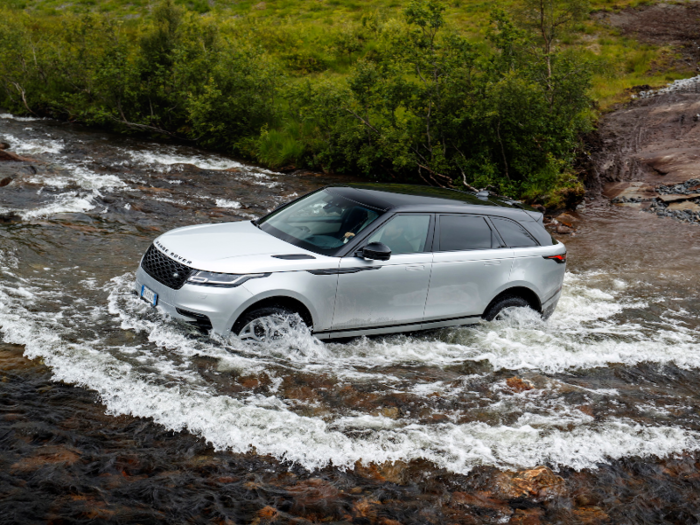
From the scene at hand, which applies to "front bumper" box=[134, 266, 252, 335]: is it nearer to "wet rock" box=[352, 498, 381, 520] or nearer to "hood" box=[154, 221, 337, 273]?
"hood" box=[154, 221, 337, 273]

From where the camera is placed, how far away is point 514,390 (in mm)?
6090

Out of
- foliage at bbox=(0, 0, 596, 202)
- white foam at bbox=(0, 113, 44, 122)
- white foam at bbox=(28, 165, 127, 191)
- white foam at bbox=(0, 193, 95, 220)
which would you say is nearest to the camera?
white foam at bbox=(0, 193, 95, 220)

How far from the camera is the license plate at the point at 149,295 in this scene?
6.20 metres

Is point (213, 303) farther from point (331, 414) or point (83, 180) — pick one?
point (83, 180)

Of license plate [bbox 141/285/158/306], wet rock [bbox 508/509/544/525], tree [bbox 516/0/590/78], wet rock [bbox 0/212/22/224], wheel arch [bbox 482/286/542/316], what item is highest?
tree [bbox 516/0/590/78]

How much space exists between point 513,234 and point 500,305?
86 centimetres

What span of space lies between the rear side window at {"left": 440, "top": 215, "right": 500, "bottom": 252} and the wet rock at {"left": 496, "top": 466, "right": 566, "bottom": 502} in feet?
9.34

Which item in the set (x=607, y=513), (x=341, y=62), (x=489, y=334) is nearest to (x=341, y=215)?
(x=489, y=334)

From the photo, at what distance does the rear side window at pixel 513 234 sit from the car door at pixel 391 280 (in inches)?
38.8

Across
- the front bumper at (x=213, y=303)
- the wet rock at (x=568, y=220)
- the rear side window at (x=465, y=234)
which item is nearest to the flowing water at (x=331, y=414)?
the front bumper at (x=213, y=303)

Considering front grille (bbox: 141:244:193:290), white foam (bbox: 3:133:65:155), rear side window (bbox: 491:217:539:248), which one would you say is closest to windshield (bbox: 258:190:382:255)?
front grille (bbox: 141:244:193:290)

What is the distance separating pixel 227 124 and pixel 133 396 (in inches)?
668

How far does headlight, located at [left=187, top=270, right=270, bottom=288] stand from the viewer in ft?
19.2

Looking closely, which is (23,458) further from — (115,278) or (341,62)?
(341,62)
